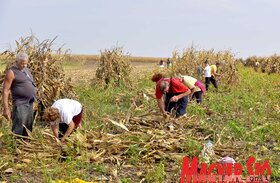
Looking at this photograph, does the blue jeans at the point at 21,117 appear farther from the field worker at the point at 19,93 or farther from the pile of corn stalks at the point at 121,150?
the pile of corn stalks at the point at 121,150

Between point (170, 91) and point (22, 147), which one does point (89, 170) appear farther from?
point (170, 91)

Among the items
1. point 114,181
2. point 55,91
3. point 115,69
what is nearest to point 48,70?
point 55,91

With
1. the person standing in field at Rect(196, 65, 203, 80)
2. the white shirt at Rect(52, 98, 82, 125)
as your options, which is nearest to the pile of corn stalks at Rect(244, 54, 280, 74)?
the person standing in field at Rect(196, 65, 203, 80)

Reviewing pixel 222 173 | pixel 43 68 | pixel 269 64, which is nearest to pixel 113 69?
pixel 43 68

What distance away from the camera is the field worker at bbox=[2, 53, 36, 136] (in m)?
6.23

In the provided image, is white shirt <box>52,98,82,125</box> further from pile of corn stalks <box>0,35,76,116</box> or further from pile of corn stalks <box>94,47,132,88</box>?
pile of corn stalks <box>94,47,132,88</box>

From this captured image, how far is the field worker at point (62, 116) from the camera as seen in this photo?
571 centimetres

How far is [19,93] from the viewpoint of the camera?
6355 mm

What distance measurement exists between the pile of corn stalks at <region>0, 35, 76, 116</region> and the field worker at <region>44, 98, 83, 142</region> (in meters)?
2.96

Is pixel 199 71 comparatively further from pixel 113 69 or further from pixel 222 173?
pixel 222 173

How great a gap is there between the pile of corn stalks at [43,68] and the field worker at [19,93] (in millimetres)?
2515

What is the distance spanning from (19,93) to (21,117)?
0.37 meters

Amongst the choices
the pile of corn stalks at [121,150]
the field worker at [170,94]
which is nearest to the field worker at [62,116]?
the pile of corn stalks at [121,150]

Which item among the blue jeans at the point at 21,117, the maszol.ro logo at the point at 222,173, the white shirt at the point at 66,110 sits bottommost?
the maszol.ro logo at the point at 222,173
